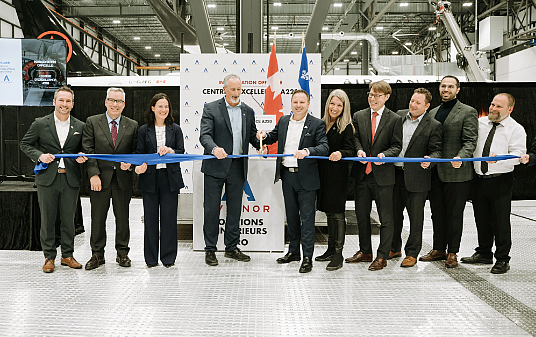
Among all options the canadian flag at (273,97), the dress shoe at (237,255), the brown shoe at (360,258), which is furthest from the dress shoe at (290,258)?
the canadian flag at (273,97)

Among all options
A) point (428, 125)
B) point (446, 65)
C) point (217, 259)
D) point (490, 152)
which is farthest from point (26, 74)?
point (446, 65)

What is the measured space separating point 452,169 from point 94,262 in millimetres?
3499

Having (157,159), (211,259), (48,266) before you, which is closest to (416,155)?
(211,259)

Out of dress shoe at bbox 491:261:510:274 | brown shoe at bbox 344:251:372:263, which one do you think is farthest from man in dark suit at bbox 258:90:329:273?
dress shoe at bbox 491:261:510:274

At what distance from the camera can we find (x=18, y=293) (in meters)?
3.22

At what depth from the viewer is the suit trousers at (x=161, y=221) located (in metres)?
3.86

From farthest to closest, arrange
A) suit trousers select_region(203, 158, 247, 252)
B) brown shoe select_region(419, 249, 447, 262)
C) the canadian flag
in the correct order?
1. the canadian flag
2. brown shoe select_region(419, 249, 447, 262)
3. suit trousers select_region(203, 158, 247, 252)

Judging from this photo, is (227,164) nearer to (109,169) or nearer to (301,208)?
(301,208)

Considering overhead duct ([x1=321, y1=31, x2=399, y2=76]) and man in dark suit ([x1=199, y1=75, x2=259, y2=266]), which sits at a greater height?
overhead duct ([x1=321, y1=31, x2=399, y2=76])

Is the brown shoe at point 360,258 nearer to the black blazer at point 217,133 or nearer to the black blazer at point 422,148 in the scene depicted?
the black blazer at point 422,148

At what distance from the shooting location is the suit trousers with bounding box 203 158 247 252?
13.2ft

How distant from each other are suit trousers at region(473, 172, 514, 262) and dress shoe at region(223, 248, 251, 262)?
2309 millimetres

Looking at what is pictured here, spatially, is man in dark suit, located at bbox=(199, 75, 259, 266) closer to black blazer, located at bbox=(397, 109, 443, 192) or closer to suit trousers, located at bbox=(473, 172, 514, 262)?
black blazer, located at bbox=(397, 109, 443, 192)

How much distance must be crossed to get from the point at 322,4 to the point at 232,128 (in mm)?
4339
